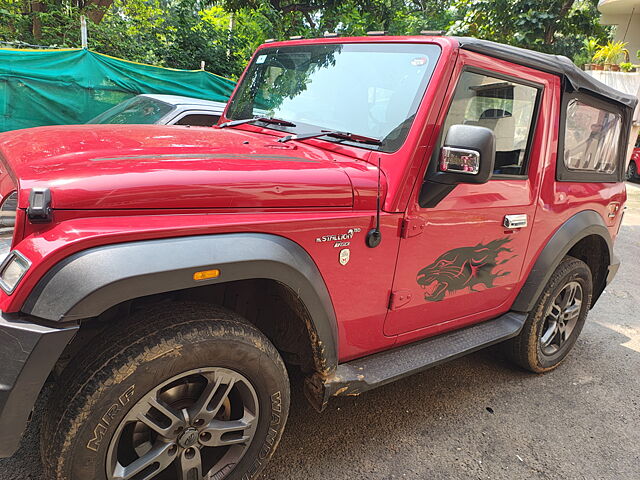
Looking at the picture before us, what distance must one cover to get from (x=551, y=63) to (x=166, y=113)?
4011mm

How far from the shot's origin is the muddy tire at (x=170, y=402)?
5.14 feet

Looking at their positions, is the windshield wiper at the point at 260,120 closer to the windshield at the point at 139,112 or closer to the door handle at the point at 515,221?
the door handle at the point at 515,221

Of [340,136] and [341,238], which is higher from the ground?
[340,136]

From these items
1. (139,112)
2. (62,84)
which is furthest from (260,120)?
(62,84)

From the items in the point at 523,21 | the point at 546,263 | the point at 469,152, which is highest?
the point at 523,21

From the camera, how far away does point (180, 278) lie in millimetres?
1550

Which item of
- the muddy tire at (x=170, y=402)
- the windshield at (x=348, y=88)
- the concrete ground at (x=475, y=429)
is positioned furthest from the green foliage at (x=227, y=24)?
the muddy tire at (x=170, y=402)

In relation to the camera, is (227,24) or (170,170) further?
(227,24)

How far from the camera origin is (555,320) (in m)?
3.50

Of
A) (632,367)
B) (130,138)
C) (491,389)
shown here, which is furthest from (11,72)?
(632,367)

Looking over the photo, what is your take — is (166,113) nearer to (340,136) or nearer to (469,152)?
(340,136)

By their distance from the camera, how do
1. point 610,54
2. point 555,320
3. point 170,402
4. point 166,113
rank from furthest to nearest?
1. point 610,54
2. point 166,113
3. point 555,320
4. point 170,402

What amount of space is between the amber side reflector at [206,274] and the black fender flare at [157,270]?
0.01 metres

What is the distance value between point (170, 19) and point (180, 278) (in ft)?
44.7
